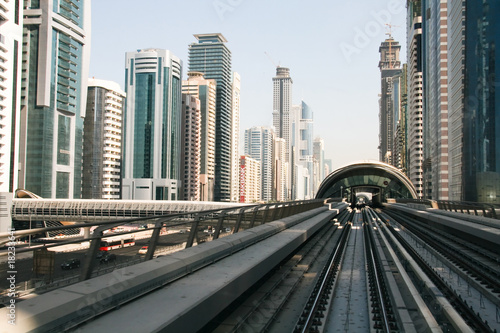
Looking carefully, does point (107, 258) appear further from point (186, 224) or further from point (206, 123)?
point (206, 123)

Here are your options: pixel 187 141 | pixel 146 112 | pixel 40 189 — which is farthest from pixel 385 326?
pixel 187 141

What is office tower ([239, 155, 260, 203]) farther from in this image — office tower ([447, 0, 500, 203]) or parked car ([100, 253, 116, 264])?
parked car ([100, 253, 116, 264])

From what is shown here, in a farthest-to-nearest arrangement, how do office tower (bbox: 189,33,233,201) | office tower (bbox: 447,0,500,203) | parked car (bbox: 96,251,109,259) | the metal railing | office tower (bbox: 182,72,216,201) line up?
office tower (bbox: 189,33,233,201) → office tower (bbox: 182,72,216,201) → office tower (bbox: 447,0,500,203) → parked car (bbox: 96,251,109,259) → the metal railing

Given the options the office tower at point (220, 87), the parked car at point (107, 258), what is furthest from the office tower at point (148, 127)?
the parked car at point (107, 258)

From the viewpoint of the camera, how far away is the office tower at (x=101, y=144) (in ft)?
338

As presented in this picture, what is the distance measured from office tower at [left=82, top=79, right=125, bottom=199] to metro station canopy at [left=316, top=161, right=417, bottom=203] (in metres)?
55.0

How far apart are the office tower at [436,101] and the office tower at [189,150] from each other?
70.7m

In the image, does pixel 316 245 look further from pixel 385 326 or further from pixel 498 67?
pixel 498 67

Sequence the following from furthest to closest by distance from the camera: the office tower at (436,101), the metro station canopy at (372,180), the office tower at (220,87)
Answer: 1. the office tower at (220,87)
2. the office tower at (436,101)
3. the metro station canopy at (372,180)

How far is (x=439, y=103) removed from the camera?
93125mm


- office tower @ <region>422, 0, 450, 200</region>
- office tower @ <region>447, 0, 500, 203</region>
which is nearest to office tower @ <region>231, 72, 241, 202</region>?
office tower @ <region>422, 0, 450, 200</region>

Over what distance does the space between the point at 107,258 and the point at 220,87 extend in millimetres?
179648

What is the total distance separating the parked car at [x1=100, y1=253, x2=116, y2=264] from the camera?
17.5ft

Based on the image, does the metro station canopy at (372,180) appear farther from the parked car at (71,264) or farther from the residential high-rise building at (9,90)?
the parked car at (71,264)
